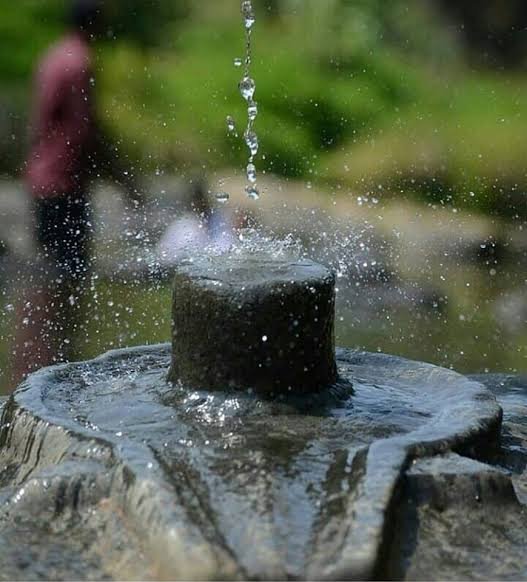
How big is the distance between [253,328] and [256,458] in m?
0.52

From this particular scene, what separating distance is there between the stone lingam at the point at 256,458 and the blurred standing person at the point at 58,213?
11.3ft

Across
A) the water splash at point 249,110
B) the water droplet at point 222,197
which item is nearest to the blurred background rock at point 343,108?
the water droplet at point 222,197

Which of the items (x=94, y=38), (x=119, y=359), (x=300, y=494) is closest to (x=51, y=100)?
(x=119, y=359)

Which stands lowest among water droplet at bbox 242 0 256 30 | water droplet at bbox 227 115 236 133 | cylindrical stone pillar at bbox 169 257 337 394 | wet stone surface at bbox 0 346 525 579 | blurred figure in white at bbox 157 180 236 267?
blurred figure in white at bbox 157 180 236 267

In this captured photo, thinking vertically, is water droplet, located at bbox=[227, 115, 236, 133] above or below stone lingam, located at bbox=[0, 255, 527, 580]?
below

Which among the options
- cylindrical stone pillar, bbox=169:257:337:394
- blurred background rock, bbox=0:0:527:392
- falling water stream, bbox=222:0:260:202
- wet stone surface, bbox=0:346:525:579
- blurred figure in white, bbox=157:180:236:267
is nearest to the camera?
wet stone surface, bbox=0:346:525:579

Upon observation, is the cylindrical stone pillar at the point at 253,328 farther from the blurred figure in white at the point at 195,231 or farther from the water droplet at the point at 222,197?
the blurred figure in white at the point at 195,231

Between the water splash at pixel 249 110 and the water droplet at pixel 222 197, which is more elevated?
the water splash at pixel 249 110

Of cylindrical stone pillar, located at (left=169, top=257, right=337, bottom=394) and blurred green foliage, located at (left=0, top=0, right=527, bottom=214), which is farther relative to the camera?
blurred green foliage, located at (left=0, top=0, right=527, bottom=214)

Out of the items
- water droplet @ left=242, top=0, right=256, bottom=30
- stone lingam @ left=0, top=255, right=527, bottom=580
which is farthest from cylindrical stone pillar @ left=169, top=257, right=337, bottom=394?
water droplet @ left=242, top=0, right=256, bottom=30

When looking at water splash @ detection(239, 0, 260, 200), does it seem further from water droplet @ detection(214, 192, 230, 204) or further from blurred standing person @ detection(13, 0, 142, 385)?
blurred standing person @ detection(13, 0, 142, 385)

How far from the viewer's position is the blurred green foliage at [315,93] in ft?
49.0

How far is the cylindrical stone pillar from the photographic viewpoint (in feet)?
11.9

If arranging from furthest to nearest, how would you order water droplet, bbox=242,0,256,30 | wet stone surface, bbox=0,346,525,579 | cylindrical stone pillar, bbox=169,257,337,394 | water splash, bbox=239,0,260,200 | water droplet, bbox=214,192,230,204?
water droplet, bbox=242,0,256,30 < water droplet, bbox=214,192,230,204 < water splash, bbox=239,0,260,200 < cylindrical stone pillar, bbox=169,257,337,394 < wet stone surface, bbox=0,346,525,579
